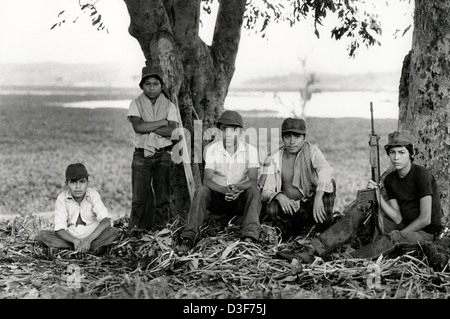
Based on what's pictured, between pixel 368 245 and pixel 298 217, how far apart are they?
0.78m

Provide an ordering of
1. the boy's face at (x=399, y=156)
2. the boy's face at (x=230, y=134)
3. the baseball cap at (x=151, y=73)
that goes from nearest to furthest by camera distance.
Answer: the boy's face at (x=399, y=156) < the boy's face at (x=230, y=134) < the baseball cap at (x=151, y=73)

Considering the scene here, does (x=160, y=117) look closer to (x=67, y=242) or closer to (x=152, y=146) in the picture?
(x=152, y=146)

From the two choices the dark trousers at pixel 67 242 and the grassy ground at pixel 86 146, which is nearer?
the dark trousers at pixel 67 242

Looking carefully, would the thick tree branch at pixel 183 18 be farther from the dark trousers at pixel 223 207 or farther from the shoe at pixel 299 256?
the shoe at pixel 299 256

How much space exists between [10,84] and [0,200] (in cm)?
537

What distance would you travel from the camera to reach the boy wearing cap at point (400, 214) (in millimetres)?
5242

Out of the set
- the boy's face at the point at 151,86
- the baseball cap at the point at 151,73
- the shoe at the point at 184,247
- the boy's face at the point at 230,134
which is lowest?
the shoe at the point at 184,247

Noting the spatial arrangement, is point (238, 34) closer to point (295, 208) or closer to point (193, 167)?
point (193, 167)

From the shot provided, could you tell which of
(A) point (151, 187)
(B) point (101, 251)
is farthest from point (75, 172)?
(A) point (151, 187)

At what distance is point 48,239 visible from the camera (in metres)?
6.04

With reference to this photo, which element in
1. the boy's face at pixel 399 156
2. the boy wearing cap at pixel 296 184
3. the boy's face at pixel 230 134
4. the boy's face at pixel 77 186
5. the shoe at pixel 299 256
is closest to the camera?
the shoe at pixel 299 256

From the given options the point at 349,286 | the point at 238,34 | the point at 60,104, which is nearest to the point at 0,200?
the point at 60,104

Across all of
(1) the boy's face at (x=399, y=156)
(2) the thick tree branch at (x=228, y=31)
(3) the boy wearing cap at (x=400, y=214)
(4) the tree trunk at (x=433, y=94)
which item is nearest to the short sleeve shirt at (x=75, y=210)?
(3) the boy wearing cap at (x=400, y=214)

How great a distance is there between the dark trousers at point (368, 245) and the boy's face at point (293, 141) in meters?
0.86
